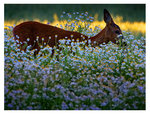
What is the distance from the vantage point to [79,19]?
912 cm

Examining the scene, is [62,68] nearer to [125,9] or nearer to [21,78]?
[21,78]

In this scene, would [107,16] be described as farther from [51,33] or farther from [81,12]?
[81,12]

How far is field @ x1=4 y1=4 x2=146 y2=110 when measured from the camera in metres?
4.92

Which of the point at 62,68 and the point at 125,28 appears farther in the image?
the point at 125,28

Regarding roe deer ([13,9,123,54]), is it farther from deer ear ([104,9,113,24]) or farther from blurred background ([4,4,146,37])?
blurred background ([4,4,146,37])

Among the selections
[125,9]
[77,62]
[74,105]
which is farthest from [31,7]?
[74,105]

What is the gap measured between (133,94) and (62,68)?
157 centimetres

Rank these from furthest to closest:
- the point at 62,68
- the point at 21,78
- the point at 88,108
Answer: the point at 62,68, the point at 21,78, the point at 88,108

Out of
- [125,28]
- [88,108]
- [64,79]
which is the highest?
[125,28]

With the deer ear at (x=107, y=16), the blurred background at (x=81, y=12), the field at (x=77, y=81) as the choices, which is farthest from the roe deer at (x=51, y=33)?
the field at (x=77, y=81)

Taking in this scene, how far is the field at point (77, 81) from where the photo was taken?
4.92 metres

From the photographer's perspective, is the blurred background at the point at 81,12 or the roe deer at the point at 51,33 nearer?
the blurred background at the point at 81,12

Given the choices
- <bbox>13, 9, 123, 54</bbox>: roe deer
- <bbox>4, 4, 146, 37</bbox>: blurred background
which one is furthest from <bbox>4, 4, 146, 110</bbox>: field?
<bbox>4, 4, 146, 37</bbox>: blurred background

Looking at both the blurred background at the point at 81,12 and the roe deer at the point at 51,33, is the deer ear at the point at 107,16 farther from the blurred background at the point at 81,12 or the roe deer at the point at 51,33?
the blurred background at the point at 81,12
